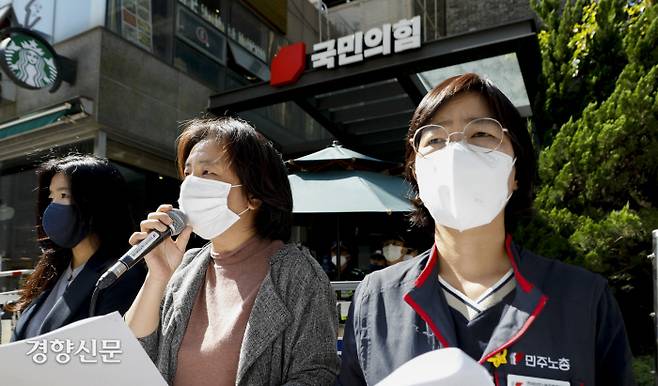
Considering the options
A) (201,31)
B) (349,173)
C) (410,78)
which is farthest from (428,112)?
(201,31)

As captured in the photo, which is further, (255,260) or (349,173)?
(349,173)

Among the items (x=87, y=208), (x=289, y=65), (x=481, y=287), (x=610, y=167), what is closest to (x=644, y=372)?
(x=610, y=167)

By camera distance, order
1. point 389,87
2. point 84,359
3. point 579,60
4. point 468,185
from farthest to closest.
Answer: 1. point 389,87
2. point 579,60
3. point 468,185
4. point 84,359

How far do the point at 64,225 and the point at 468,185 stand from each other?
1.71 meters

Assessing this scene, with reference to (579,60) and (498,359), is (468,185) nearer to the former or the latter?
(498,359)

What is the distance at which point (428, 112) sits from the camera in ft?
4.56

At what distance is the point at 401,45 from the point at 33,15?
20.5 feet

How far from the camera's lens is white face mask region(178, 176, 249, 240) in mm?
1708

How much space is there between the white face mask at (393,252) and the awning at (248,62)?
5.52 metres

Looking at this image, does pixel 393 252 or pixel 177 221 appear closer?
pixel 177 221

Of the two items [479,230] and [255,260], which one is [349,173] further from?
[479,230]

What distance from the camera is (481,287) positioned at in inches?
50.6

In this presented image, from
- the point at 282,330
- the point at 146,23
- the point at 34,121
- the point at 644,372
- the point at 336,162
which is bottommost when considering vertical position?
the point at 644,372

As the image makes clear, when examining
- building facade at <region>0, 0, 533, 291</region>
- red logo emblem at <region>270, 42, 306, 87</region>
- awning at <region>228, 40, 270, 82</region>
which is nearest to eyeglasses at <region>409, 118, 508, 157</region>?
building facade at <region>0, 0, 533, 291</region>
